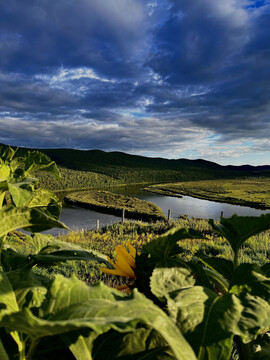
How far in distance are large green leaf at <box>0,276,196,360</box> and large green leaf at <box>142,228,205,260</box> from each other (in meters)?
0.29

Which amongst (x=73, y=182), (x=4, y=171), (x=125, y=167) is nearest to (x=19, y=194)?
(x=4, y=171)

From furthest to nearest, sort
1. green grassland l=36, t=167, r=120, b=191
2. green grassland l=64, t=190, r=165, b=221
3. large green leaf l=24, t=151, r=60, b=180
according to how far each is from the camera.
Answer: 1. green grassland l=36, t=167, r=120, b=191
2. green grassland l=64, t=190, r=165, b=221
3. large green leaf l=24, t=151, r=60, b=180

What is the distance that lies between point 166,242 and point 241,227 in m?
0.26

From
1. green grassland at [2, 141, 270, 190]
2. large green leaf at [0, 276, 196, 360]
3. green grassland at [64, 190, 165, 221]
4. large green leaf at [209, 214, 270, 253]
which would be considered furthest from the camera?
green grassland at [2, 141, 270, 190]

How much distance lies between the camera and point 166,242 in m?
0.82

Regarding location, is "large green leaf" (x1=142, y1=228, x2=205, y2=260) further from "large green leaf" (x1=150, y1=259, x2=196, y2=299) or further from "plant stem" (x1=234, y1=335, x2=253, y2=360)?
"plant stem" (x1=234, y1=335, x2=253, y2=360)

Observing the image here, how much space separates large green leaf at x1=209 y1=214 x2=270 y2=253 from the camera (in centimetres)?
81

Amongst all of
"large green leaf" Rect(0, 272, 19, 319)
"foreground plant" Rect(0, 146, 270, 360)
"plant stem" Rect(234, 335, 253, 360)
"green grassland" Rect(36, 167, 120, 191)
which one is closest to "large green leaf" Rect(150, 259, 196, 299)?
"foreground plant" Rect(0, 146, 270, 360)

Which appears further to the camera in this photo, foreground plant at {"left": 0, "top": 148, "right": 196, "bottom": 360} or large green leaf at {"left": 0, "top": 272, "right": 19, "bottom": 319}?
large green leaf at {"left": 0, "top": 272, "right": 19, "bottom": 319}

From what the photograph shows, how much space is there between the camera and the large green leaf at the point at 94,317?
0.45 m

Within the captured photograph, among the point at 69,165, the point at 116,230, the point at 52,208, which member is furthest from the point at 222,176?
the point at 52,208

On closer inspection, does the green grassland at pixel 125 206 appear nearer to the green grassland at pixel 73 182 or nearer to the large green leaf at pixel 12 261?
the green grassland at pixel 73 182

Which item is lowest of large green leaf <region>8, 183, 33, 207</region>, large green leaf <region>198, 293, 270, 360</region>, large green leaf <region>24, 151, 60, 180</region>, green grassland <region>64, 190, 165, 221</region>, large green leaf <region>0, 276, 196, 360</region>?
green grassland <region>64, 190, 165, 221</region>

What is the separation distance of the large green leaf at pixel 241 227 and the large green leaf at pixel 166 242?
12 cm
